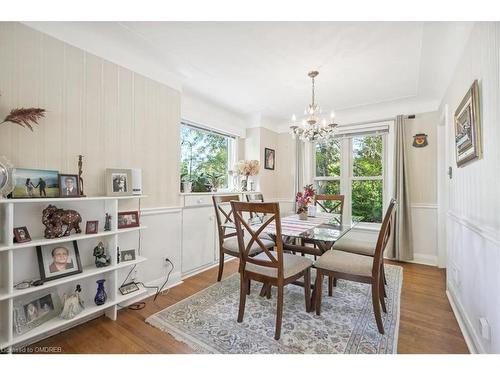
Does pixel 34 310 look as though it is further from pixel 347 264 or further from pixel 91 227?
pixel 347 264

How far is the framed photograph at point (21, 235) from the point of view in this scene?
144 cm

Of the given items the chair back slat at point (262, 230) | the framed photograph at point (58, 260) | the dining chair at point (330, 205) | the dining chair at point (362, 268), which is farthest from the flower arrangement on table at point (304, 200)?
the framed photograph at point (58, 260)

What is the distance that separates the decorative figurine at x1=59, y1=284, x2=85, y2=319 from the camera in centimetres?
163

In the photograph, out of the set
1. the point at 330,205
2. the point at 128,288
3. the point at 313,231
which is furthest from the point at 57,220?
the point at 330,205

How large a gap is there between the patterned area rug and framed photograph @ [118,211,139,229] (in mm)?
805

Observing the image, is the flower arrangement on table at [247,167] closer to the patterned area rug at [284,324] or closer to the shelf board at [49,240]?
the patterned area rug at [284,324]

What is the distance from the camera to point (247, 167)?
3.75 meters

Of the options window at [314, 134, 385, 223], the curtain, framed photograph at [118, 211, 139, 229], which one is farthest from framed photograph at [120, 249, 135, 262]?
the curtain

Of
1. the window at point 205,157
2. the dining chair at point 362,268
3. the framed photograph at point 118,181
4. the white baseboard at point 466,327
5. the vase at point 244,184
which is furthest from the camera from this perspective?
the vase at point 244,184

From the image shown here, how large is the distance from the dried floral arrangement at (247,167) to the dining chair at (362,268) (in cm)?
204
